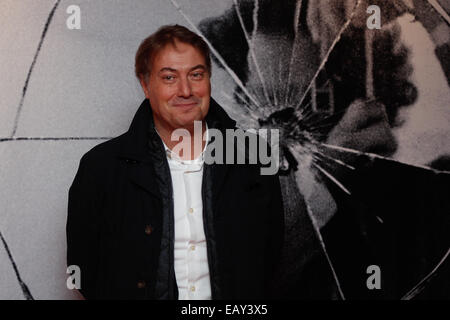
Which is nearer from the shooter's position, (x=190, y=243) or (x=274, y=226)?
(x=190, y=243)

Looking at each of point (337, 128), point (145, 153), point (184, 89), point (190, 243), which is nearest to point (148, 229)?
point (190, 243)

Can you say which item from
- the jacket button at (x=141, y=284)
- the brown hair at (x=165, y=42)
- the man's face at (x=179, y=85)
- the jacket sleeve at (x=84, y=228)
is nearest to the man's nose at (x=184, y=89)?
the man's face at (x=179, y=85)

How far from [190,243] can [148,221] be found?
147mm

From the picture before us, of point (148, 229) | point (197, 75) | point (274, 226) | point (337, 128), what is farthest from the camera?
point (337, 128)

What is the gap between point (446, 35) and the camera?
2.36 metres

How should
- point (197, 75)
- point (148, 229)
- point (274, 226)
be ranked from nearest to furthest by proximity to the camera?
1. point (148, 229)
2. point (197, 75)
3. point (274, 226)

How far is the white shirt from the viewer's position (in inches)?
61.7

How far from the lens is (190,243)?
158cm

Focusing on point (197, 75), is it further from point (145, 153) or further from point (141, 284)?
point (141, 284)

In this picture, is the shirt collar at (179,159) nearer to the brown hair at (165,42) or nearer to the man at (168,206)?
the man at (168,206)

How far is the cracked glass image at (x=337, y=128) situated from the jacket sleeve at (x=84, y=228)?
33.1 inches

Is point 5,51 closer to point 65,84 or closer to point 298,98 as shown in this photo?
point 65,84

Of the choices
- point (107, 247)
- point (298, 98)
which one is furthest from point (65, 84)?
point (298, 98)
